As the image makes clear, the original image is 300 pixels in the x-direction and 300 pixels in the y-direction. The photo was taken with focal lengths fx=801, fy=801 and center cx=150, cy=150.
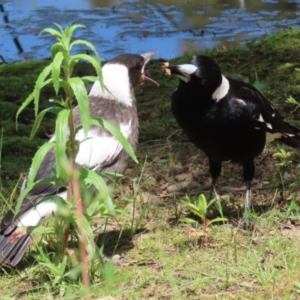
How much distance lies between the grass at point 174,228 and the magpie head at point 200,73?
0.51 metres

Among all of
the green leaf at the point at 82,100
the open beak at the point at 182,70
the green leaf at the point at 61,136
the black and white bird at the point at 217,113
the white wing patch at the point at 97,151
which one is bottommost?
the white wing patch at the point at 97,151

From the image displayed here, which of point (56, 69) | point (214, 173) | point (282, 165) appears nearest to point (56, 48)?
point (56, 69)

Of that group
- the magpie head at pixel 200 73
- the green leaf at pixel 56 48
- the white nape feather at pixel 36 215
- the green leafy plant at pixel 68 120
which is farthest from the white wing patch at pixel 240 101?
the green leaf at pixel 56 48

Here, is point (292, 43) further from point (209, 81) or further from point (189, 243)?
point (189, 243)

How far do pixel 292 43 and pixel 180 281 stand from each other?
439cm

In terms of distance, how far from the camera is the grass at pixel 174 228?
3264 millimetres

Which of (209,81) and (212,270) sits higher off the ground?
(209,81)

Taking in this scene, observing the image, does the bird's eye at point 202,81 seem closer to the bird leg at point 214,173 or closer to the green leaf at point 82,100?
the bird leg at point 214,173

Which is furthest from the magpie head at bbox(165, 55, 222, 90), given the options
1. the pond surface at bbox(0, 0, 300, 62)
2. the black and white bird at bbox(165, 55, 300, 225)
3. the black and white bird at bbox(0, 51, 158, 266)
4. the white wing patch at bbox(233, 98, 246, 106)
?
the pond surface at bbox(0, 0, 300, 62)

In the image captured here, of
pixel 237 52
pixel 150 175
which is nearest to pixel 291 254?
pixel 150 175

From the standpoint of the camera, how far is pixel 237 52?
7238 mm

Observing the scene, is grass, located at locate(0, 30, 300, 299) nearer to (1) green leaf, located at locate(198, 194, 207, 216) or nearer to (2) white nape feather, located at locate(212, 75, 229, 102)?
(1) green leaf, located at locate(198, 194, 207, 216)

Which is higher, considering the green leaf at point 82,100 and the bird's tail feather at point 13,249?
the green leaf at point 82,100

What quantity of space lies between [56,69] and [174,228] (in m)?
1.53
